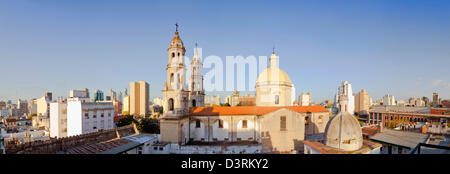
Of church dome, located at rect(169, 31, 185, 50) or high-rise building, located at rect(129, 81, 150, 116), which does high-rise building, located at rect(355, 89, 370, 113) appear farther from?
high-rise building, located at rect(129, 81, 150, 116)

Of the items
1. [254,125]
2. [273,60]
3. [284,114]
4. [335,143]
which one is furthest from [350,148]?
[273,60]

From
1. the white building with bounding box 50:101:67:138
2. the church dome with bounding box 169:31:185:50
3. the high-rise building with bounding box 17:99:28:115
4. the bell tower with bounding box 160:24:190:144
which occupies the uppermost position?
the church dome with bounding box 169:31:185:50

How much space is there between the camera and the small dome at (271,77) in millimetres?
29848

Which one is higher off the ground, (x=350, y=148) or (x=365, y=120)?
(x=350, y=148)

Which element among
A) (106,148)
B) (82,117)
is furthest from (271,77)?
(82,117)

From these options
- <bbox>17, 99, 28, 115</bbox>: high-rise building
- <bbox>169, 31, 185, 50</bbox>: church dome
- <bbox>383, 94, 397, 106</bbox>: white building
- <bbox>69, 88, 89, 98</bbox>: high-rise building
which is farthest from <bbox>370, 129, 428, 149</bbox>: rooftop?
<bbox>17, 99, 28, 115</bbox>: high-rise building

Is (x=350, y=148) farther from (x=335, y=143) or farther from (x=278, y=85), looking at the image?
(x=278, y=85)

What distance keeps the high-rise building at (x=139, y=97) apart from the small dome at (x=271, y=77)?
1672 inches

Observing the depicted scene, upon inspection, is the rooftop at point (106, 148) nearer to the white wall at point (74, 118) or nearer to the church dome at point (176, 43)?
the church dome at point (176, 43)

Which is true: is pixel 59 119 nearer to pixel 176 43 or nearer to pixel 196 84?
pixel 196 84

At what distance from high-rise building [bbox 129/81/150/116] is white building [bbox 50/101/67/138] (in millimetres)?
23587

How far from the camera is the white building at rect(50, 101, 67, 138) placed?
109 ft
